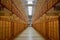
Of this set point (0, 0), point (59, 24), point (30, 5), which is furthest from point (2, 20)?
point (30, 5)

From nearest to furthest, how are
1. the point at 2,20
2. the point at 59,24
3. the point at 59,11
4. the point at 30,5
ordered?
the point at 59,24 → the point at 2,20 → the point at 59,11 → the point at 30,5

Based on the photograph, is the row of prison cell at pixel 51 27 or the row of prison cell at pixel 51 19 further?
the row of prison cell at pixel 51 27

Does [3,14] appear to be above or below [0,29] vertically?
above

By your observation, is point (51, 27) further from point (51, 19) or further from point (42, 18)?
point (42, 18)

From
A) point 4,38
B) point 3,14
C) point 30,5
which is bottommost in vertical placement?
point 4,38

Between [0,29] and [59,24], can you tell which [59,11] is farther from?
[0,29]

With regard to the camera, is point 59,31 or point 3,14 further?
point 3,14

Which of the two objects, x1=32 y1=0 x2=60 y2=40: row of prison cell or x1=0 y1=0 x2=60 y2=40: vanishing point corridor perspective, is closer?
x1=32 y1=0 x2=60 y2=40: row of prison cell

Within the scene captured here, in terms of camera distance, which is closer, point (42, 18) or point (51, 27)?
point (51, 27)

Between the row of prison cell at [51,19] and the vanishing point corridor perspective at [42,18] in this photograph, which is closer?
the row of prison cell at [51,19]

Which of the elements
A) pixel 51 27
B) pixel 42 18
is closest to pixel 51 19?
pixel 51 27

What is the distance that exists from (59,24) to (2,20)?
5.96 feet

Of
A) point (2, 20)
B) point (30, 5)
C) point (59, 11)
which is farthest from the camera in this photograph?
point (30, 5)

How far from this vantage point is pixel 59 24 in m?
4.46
